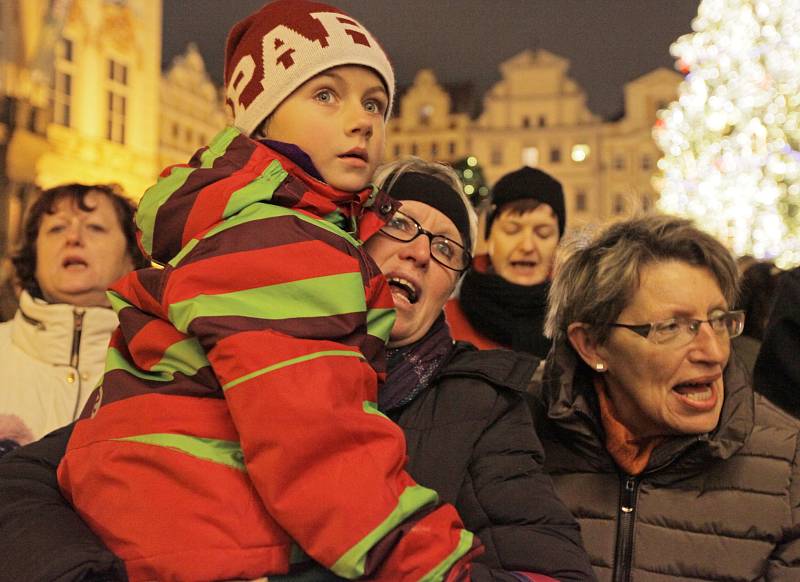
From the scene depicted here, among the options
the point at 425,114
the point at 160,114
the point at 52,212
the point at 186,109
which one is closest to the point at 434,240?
the point at 52,212

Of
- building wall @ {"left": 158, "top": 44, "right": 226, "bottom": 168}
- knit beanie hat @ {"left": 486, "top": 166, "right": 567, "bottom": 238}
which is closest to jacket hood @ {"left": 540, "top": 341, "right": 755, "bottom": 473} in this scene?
knit beanie hat @ {"left": 486, "top": 166, "right": 567, "bottom": 238}

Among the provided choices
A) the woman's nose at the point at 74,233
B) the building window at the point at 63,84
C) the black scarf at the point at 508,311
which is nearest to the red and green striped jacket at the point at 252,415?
the woman's nose at the point at 74,233

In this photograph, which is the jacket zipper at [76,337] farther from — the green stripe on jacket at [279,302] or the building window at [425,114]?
the building window at [425,114]

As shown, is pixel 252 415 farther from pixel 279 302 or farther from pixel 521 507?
pixel 521 507

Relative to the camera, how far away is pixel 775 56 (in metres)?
11.2

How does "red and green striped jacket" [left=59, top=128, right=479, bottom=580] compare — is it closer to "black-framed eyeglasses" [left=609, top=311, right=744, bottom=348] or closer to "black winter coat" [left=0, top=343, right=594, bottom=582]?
"black winter coat" [left=0, top=343, right=594, bottom=582]

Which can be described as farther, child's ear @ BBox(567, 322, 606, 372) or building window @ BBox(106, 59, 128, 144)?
building window @ BBox(106, 59, 128, 144)

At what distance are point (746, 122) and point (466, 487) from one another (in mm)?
11719

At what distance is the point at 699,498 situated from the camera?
6.90 feet

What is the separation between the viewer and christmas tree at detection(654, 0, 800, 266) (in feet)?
36.9

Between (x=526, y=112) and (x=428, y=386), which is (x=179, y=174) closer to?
(x=428, y=386)

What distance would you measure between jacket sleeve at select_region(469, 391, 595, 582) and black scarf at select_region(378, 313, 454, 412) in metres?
0.18

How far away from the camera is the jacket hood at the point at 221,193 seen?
143cm

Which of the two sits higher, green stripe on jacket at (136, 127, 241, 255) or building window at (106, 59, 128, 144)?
building window at (106, 59, 128, 144)
